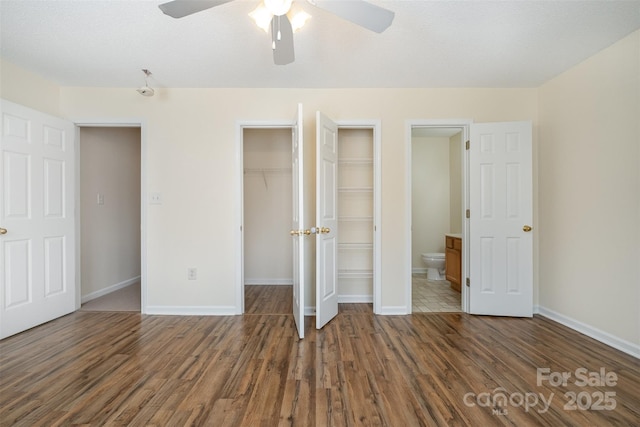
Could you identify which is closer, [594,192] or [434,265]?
[594,192]

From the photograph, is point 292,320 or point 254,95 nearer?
point 292,320

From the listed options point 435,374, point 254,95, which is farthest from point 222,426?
point 254,95

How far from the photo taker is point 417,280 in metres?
4.64

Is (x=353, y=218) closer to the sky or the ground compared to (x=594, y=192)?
closer to the ground

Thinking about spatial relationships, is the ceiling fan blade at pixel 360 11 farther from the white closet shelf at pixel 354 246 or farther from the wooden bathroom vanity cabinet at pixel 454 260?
the wooden bathroom vanity cabinet at pixel 454 260

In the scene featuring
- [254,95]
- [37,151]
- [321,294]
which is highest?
[254,95]

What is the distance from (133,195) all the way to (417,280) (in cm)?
463

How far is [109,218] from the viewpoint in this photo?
3.96m

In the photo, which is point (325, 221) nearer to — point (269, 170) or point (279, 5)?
point (279, 5)

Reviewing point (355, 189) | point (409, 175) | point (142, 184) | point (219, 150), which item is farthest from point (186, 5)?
point (355, 189)

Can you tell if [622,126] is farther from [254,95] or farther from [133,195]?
[133,195]

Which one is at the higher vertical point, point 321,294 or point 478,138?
point 478,138

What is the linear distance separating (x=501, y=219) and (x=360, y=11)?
254cm

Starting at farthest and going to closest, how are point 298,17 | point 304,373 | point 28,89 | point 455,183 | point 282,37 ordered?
point 455,183 → point 28,89 → point 304,373 → point 298,17 → point 282,37
